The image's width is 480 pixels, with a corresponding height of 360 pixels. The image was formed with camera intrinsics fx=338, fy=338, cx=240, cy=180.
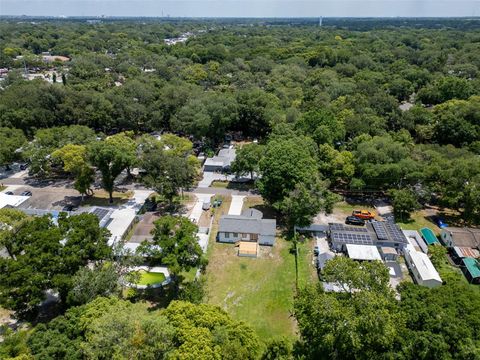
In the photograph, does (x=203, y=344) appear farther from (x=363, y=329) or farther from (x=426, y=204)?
(x=426, y=204)

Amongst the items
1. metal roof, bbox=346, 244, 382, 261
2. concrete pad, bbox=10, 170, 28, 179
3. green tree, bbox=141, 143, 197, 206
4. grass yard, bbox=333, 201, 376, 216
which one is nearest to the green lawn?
green tree, bbox=141, 143, 197, 206

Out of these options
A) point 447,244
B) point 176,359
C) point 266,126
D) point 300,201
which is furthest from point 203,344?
point 266,126

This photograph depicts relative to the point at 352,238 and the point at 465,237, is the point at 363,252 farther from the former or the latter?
the point at 465,237

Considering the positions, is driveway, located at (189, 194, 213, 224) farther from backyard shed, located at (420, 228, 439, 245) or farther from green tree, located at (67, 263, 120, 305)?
backyard shed, located at (420, 228, 439, 245)

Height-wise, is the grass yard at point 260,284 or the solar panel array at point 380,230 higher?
the solar panel array at point 380,230

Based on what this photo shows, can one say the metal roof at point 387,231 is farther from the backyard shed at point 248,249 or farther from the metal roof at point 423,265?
the backyard shed at point 248,249

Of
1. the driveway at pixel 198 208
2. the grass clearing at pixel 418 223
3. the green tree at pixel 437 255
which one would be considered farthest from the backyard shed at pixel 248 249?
the grass clearing at pixel 418 223

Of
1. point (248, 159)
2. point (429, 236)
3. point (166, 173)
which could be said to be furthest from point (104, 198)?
point (429, 236)
